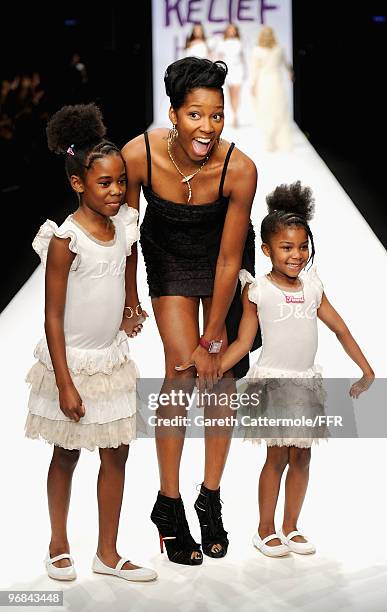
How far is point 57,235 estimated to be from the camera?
9.91 feet

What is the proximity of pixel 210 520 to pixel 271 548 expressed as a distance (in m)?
0.19

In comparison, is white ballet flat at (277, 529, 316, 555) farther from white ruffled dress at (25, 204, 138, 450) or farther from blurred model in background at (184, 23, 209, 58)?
blurred model in background at (184, 23, 209, 58)

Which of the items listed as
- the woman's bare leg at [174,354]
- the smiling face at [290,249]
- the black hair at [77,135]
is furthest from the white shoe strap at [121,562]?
the black hair at [77,135]

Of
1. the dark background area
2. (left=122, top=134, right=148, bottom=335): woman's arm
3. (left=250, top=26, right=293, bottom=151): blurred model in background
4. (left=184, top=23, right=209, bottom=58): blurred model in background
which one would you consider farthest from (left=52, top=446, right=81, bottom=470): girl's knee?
(left=184, top=23, right=209, bottom=58): blurred model in background

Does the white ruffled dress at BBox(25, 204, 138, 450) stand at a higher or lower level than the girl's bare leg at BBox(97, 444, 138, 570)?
higher

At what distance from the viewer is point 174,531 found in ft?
10.9

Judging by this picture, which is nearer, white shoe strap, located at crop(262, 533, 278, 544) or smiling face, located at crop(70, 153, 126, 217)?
smiling face, located at crop(70, 153, 126, 217)

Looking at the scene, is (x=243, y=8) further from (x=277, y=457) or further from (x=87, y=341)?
(x=87, y=341)

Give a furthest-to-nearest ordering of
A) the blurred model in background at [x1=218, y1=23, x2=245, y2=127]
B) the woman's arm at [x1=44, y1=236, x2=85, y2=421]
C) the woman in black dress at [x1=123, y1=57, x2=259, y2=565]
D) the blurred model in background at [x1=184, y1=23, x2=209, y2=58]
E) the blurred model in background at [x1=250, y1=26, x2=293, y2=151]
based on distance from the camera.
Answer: the blurred model in background at [x1=218, y1=23, x2=245, y2=127], the blurred model in background at [x1=184, y1=23, x2=209, y2=58], the blurred model in background at [x1=250, y1=26, x2=293, y2=151], the woman in black dress at [x1=123, y1=57, x2=259, y2=565], the woman's arm at [x1=44, y1=236, x2=85, y2=421]

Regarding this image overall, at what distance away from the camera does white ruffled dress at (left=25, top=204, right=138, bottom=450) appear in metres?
3.09

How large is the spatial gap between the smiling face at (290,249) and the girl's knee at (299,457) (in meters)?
0.49

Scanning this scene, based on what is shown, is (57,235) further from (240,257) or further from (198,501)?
(198,501)

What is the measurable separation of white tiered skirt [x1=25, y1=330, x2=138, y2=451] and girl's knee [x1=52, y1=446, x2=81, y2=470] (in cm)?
6

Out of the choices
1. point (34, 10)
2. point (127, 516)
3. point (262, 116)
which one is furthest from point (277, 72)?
point (127, 516)
